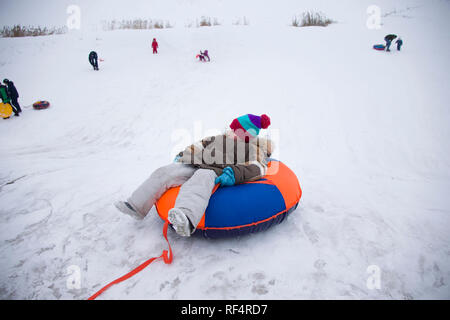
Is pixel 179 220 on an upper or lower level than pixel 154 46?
lower

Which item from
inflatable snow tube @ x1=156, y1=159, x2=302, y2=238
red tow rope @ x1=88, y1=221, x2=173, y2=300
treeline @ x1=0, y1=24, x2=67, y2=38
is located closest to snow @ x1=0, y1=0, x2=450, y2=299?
red tow rope @ x1=88, y1=221, x2=173, y2=300

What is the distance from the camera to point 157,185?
83.4 inches

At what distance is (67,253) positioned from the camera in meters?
1.93

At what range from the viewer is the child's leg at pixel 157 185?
2021 millimetres

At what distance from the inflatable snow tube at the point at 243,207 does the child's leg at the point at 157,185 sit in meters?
0.07

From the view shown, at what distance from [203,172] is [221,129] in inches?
144

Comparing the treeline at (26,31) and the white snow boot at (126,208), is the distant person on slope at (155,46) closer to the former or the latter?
the treeline at (26,31)

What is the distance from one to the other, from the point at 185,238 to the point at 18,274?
52.6 inches

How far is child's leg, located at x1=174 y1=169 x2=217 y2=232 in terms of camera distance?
1695 mm

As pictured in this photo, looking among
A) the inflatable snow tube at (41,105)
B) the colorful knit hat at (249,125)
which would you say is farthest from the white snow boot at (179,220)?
the inflatable snow tube at (41,105)

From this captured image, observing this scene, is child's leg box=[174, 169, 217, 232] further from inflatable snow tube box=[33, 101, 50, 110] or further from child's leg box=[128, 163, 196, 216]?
inflatable snow tube box=[33, 101, 50, 110]

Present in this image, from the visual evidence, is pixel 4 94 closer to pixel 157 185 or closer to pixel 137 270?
pixel 157 185

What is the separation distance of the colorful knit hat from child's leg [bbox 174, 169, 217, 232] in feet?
2.39

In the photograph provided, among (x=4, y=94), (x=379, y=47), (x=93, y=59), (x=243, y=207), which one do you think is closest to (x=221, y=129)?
(x=243, y=207)
